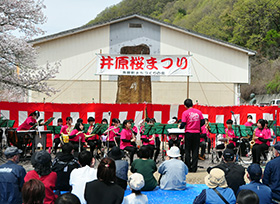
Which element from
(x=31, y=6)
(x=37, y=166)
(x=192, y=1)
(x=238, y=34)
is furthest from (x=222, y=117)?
(x=192, y=1)

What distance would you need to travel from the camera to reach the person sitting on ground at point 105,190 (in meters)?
5.05

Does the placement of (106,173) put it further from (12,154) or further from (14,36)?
(14,36)

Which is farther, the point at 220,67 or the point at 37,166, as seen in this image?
the point at 220,67

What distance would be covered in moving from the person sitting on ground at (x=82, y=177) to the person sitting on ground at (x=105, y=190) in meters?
1.03

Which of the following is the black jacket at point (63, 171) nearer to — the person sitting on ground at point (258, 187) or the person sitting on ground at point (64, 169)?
the person sitting on ground at point (64, 169)

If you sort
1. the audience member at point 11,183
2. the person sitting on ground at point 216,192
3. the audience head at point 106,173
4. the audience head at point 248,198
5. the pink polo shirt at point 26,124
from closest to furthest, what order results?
the audience head at point 248,198
the person sitting on ground at point 216,192
the audience head at point 106,173
the audience member at point 11,183
the pink polo shirt at point 26,124

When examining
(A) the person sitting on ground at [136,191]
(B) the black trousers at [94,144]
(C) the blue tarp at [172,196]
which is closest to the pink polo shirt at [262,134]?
(C) the blue tarp at [172,196]

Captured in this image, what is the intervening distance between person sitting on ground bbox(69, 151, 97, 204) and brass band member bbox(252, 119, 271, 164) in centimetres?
714

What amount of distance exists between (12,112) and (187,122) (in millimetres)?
9134

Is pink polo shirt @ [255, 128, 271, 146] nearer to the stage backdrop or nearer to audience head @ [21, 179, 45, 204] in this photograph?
the stage backdrop

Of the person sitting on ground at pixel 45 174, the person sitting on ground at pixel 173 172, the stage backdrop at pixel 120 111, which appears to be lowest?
the person sitting on ground at pixel 173 172

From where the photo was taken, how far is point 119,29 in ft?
76.4

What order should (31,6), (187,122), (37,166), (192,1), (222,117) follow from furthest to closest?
(192,1) < (222,117) < (31,6) < (187,122) < (37,166)

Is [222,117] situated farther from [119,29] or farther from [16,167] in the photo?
[16,167]
